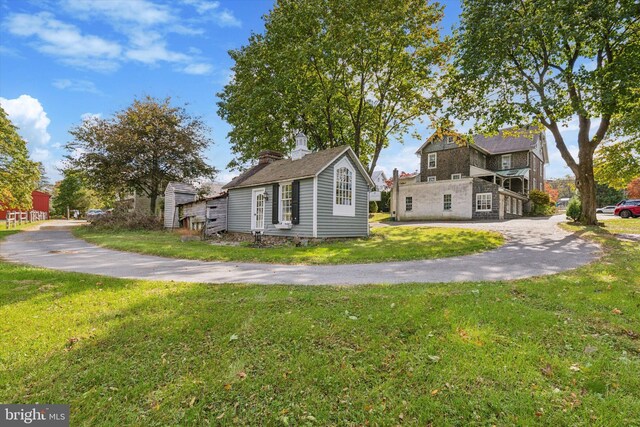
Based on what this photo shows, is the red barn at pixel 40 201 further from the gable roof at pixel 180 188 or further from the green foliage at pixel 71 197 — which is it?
the gable roof at pixel 180 188

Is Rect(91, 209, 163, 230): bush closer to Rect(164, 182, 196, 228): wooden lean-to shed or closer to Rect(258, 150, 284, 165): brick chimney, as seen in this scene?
Rect(164, 182, 196, 228): wooden lean-to shed

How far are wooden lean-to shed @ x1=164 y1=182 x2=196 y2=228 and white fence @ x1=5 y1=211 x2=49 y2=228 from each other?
1191 centimetres

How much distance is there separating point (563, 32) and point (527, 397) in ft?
55.4

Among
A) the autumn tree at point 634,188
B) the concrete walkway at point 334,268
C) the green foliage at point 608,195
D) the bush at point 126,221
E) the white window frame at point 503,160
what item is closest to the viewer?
the concrete walkway at point 334,268

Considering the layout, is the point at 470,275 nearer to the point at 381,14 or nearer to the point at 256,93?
the point at 381,14

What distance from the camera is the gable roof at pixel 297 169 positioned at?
14373 mm

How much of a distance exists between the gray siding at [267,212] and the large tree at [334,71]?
583 centimetres

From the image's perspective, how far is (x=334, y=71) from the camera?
19531mm

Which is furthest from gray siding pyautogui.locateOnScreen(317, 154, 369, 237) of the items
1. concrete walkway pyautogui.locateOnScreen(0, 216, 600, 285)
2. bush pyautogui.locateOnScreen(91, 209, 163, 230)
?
bush pyautogui.locateOnScreen(91, 209, 163, 230)

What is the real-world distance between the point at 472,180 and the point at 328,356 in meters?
27.8

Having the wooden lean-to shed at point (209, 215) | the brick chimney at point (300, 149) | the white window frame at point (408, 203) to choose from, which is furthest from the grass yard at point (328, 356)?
the white window frame at point (408, 203)

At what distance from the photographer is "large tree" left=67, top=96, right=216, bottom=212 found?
25.0 meters

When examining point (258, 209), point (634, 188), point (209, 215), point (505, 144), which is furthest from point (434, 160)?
point (634, 188)

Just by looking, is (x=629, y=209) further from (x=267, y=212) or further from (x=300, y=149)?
(x=267, y=212)
